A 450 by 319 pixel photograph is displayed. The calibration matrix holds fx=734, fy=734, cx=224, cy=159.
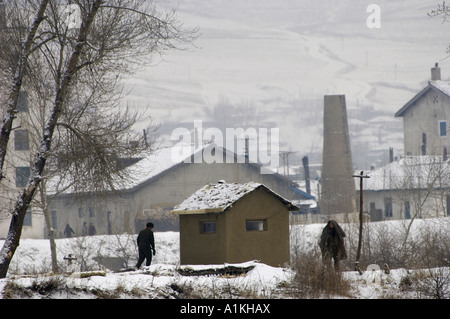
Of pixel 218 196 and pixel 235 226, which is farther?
pixel 218 196

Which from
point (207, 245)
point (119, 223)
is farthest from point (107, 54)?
point (119, 223)

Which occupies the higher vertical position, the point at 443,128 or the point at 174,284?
the point at 443,128

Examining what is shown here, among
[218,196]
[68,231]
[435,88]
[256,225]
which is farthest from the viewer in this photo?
[435,88]

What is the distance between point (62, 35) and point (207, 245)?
7.78 metres

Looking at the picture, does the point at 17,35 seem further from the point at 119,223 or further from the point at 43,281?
the point at 119,223

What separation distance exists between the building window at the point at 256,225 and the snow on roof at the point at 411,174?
33.2 m

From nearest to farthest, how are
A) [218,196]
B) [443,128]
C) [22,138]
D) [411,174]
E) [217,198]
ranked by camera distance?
[217,198] < [218,196] < [22,138] < [411,174] < [443,128]

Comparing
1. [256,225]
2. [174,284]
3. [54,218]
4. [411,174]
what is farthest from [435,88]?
[174,284]

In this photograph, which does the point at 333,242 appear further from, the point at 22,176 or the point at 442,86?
the point at 442,86

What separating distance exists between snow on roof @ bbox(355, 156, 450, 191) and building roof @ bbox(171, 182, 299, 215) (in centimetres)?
3375

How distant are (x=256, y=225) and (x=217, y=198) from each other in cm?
185

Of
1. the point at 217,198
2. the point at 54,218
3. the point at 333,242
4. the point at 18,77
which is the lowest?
the point at 333,242

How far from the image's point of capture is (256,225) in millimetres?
24359

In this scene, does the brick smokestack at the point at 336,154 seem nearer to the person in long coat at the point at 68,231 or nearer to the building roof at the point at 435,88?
the building roof at the point at 435,88
